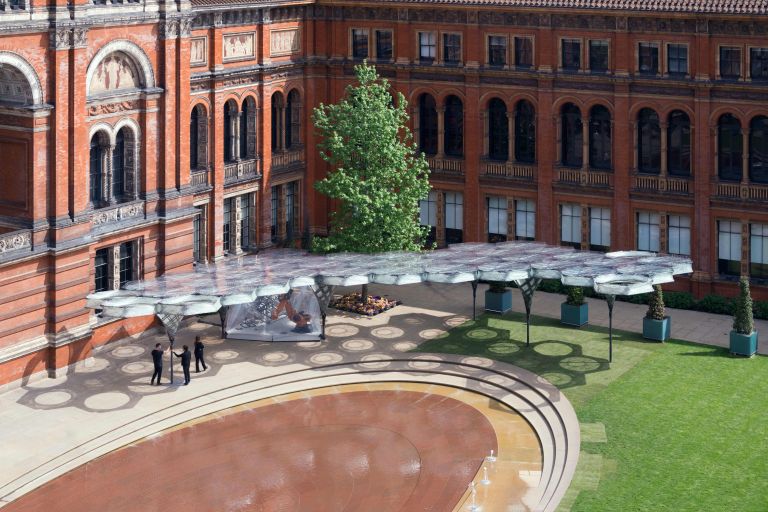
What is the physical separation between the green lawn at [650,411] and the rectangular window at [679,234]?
8.80 metres

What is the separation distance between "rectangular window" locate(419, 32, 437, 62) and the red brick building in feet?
0.41

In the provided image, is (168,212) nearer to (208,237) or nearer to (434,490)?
(208,237)

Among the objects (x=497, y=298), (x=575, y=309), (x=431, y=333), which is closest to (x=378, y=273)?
(x=431, y=333)

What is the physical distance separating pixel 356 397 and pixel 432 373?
4380 millimetres

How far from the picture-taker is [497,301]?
71.3 metres

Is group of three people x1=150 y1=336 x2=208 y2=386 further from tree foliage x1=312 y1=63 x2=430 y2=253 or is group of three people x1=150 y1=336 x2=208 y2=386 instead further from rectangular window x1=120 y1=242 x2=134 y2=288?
tree foliage x1=312 y1=63 x2=430 y2=253

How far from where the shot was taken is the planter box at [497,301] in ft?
234

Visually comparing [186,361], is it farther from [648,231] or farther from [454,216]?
[648,231]

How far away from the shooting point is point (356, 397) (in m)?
60.1

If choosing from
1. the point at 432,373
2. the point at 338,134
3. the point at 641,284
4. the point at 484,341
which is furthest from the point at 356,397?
the point at 338,134

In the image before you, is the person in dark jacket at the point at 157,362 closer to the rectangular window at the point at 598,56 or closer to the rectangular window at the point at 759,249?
the rectangular window at the point at 598,56

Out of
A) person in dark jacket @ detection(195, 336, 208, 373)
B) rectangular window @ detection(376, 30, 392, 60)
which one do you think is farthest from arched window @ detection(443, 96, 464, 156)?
person in dark jacket @ detection(195, 336, 208, 373)

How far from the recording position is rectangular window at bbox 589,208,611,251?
76.6 m

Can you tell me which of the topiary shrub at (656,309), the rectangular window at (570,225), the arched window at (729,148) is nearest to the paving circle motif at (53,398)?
the topiary shrub at (656,309)
